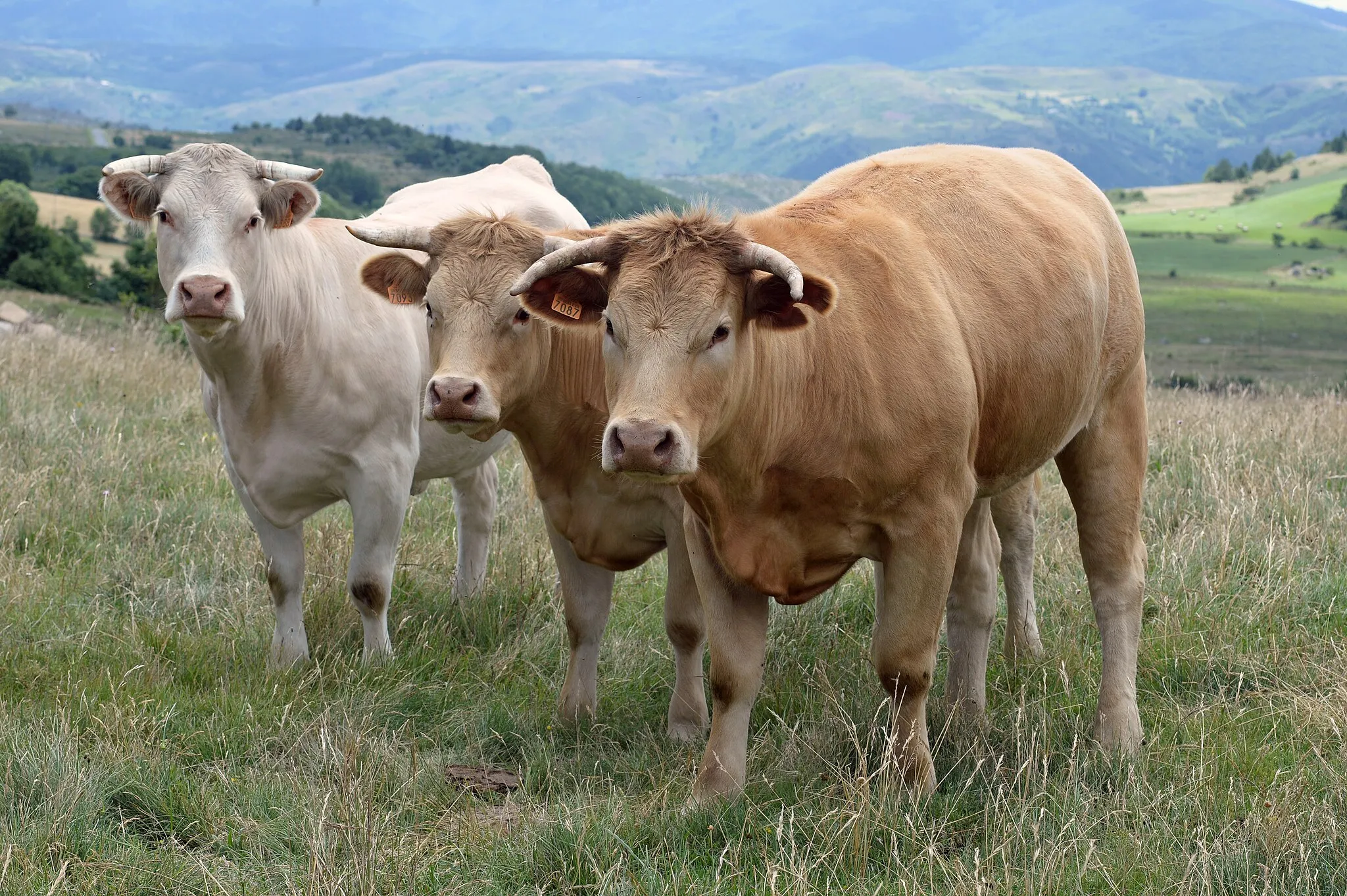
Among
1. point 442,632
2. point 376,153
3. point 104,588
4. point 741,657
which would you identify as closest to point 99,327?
point 104,588

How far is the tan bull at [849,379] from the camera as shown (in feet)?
11.9

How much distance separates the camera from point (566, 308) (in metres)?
4.10

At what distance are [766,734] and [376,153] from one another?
196ft

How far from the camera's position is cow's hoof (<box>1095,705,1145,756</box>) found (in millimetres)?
4699

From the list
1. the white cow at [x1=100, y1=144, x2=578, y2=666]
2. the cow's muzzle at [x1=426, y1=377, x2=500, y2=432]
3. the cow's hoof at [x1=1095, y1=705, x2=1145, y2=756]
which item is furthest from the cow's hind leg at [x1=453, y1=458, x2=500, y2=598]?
the cow's hoof at [x1=1095, y1=705, x2=1145, y2=756]

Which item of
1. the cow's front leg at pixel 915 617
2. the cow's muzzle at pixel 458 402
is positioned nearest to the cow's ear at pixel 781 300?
Result: the cow's front leg at pixel 915 617

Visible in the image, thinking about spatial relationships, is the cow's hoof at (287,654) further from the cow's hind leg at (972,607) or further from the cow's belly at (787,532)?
the cow's hind leg at (972,607)

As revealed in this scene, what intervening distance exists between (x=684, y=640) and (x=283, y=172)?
2740 millimetres

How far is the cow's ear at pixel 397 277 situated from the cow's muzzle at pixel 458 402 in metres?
0.79

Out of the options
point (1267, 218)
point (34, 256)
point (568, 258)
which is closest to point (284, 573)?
point (568, 258)

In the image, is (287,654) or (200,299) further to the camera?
(287,654)

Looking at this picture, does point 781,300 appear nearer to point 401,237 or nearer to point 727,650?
point 727,650

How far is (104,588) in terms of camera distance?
632cm

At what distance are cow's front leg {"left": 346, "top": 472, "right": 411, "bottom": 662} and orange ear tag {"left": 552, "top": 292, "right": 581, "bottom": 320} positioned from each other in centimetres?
205
